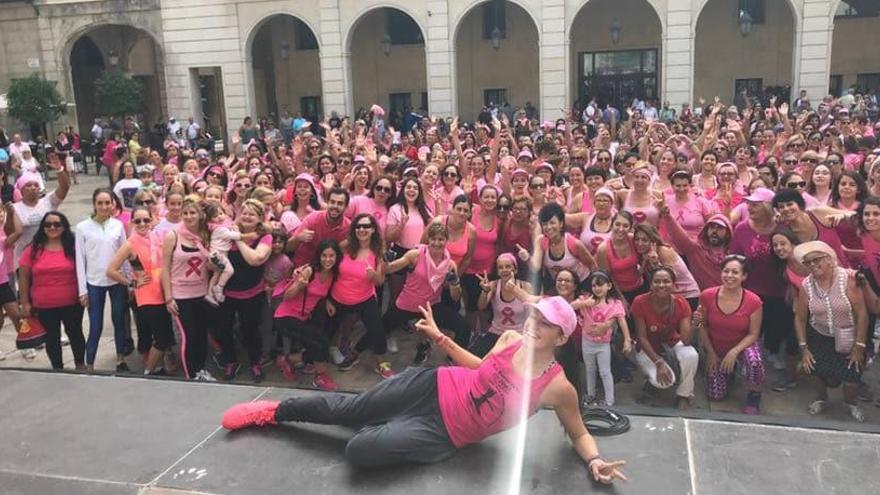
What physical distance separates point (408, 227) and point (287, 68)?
24224 mm

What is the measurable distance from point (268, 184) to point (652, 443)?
525 centimetres

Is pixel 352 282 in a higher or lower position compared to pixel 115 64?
lower

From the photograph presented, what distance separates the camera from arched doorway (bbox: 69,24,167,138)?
30469 mm

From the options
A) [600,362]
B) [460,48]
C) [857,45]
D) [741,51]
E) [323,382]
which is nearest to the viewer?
[600,362]

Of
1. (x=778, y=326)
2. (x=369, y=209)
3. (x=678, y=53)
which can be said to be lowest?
(x=778, y=326)

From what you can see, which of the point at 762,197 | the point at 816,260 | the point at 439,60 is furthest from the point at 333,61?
the point at 816,260

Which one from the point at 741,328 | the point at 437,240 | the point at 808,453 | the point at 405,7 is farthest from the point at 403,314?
the point at 405,7

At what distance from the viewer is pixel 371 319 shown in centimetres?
678

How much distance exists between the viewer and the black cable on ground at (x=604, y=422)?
14.3 feet

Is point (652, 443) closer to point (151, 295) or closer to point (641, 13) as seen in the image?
point (151, 295)

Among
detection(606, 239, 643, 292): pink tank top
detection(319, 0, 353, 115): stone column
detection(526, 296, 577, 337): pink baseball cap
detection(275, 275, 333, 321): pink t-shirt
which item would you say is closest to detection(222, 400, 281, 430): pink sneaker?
detection(526, 296, 577, 337): pink baseball cap

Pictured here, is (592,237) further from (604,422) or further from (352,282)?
(604,422)

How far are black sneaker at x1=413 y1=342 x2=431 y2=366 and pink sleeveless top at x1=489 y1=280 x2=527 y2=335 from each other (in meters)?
0.88

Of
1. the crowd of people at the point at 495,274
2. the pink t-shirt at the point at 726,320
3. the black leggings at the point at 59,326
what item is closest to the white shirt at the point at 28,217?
the crowd of people at the point at 495,274
